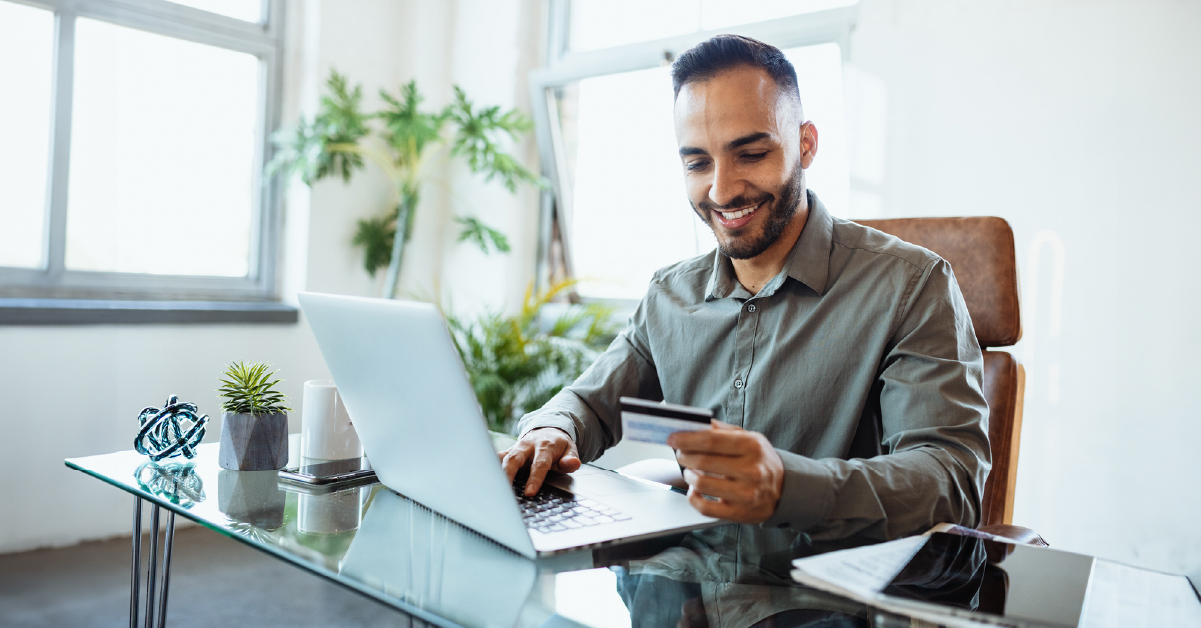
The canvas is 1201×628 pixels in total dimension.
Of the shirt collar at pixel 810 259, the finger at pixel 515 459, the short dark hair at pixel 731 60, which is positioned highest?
the short dark hair at pixel 731 60

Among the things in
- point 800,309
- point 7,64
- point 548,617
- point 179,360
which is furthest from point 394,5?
point 548,617

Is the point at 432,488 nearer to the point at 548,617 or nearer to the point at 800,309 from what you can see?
the point at 548,617

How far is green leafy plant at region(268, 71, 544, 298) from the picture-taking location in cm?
329

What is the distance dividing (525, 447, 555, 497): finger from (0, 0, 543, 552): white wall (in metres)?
2.14

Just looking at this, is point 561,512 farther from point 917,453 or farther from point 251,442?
point 251,442

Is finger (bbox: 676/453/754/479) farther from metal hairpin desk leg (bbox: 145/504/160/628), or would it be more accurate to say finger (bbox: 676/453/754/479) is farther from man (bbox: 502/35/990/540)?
metal hairpin desk leg (bbox: 145/504/160/628)

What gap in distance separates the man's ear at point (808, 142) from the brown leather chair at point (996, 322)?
298mm

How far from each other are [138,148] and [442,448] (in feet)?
9.81

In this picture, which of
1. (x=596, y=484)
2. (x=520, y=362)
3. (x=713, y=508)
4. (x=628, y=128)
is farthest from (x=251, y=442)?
(x=628, y=128)

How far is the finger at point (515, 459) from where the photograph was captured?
3.55 feet

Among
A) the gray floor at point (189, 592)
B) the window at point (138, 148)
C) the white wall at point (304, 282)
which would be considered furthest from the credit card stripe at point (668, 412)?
the window at point (138, 148)

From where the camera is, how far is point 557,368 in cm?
314

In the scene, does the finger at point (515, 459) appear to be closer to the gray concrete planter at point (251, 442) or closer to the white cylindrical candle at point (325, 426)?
the white cylindrical candle at point (325, 426)

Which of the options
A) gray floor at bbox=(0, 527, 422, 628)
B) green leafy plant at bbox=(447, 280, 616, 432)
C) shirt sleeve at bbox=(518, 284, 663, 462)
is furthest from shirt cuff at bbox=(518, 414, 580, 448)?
green leafy plant at bbox=(447, 280, 616, 432)
